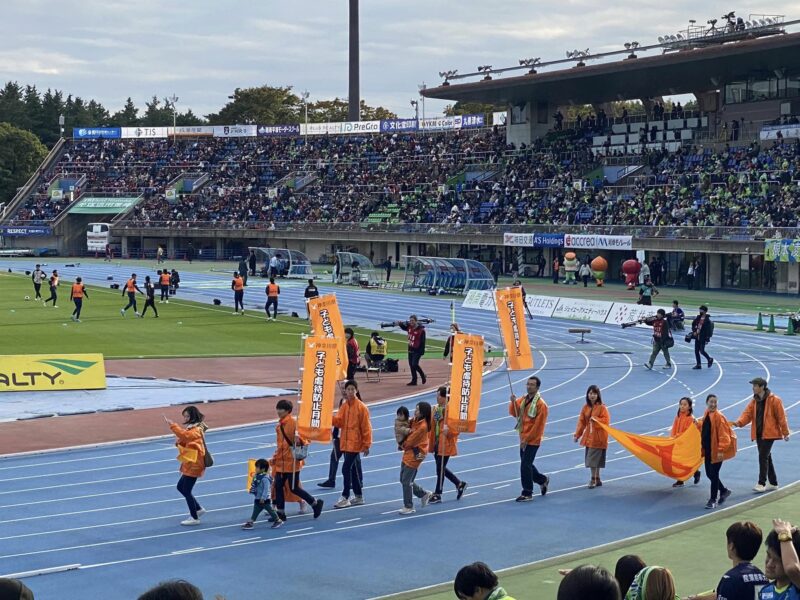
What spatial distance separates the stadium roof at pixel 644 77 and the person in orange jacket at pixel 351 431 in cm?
4763

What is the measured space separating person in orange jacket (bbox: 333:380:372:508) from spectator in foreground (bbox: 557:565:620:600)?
10573 mm

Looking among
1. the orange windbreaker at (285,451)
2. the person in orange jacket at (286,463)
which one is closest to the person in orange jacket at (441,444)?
the person in orange jacket at (286,463)

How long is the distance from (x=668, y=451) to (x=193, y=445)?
681 centimetres

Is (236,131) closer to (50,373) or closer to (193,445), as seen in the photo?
(50,373)

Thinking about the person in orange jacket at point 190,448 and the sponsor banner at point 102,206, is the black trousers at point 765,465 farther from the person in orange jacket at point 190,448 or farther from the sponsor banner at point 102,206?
the sponsor banner at point 102,206

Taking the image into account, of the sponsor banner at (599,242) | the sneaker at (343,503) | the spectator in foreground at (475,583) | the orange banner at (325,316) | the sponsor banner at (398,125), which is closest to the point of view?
the spectator in foreground at (475,583)

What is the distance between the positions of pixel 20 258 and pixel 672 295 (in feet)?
185

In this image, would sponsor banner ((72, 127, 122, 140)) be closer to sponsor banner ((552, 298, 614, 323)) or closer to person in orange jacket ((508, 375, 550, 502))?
sponsor banner ((552, 298, 614, 323))

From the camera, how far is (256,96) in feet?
449

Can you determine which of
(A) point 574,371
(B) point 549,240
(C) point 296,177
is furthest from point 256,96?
(A) point 574,371

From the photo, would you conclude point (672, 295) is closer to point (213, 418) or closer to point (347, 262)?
point (347, 262)

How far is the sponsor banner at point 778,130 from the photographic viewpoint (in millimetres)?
61969

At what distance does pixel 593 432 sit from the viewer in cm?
1673

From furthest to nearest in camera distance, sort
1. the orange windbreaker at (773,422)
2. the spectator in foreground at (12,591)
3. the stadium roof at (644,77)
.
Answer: the stadium roof at (644,77)
the orange windbreaker at (773,422)
the spectator in foreground at (12,591)
